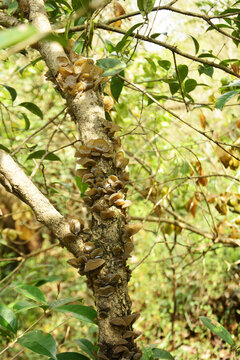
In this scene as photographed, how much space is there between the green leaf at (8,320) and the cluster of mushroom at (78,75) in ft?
1.71

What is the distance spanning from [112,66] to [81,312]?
597 millimetres

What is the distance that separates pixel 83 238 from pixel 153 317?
228cm

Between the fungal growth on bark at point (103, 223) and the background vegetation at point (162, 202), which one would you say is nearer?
the fungal growth on bark at point (103, 223)

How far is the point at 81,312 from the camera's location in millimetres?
701

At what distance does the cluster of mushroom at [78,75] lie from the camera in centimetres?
71

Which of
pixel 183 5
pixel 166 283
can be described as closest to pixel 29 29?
pixel 183 5

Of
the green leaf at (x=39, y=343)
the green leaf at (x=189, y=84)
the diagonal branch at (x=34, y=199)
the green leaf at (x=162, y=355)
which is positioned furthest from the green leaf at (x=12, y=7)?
the green leaf at (x=162, y=355)

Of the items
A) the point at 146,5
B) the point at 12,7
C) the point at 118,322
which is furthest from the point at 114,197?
the point at 12,7

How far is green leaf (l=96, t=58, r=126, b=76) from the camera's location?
770 mm

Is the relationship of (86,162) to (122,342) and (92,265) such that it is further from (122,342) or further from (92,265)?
(122,342)

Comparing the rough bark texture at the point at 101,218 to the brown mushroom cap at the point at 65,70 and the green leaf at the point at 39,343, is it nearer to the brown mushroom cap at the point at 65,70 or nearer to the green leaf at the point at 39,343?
the brown mushroom cap at the point at 65,70

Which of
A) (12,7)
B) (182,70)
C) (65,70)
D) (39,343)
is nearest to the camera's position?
(39,343)

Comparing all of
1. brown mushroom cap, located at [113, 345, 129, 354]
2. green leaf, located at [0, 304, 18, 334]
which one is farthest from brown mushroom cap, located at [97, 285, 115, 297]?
green leaf, located at [0, 304, 18, 334]

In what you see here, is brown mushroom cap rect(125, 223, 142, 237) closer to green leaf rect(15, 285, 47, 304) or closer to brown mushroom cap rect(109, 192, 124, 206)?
brown mushroom cap rect(109, 192, 124, 206)
